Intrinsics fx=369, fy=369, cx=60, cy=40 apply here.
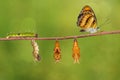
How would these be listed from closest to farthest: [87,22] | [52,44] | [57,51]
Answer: [57,51]
[87,22]
[52,44]

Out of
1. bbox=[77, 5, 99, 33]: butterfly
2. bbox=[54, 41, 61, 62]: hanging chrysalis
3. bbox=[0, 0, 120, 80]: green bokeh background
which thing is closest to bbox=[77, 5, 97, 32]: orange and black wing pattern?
bbox=[77, 5, 99, 33]: butterfly

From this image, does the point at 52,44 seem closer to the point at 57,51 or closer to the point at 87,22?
the point at 87,22

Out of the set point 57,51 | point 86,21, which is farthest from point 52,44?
point 57,51

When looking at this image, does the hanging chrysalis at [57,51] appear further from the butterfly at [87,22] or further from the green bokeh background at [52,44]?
the green bokeh background at [52,44]

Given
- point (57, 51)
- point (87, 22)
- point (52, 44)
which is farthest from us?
point (52, 44)

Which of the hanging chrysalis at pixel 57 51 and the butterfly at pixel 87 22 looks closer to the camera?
the hanging chrysalis at pixel 57 51

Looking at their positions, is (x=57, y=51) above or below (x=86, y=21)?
below

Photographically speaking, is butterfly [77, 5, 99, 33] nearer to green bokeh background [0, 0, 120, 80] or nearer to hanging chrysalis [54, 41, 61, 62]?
hanging chrysalis [54, 41, 61, 62]

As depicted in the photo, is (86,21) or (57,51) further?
(86,21)

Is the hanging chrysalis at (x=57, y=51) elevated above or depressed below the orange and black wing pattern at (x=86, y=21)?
below

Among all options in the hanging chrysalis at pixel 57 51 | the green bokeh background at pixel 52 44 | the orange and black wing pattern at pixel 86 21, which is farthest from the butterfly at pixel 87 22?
the green bokeh background at pixel 52 44
